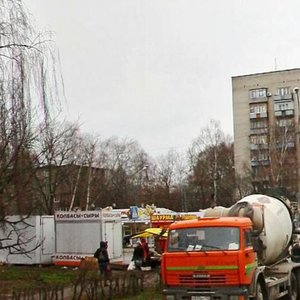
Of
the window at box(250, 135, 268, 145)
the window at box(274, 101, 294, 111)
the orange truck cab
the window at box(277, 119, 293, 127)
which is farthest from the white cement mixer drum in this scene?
the window at box(274, 101, 294, 111)

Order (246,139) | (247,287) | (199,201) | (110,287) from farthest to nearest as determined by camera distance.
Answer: (199,201), (246,139), (110,287), (247,287)

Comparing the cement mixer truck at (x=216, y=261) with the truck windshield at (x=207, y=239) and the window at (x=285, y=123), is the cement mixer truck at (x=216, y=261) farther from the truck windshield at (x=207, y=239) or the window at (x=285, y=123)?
the window at (x=285, y=123)

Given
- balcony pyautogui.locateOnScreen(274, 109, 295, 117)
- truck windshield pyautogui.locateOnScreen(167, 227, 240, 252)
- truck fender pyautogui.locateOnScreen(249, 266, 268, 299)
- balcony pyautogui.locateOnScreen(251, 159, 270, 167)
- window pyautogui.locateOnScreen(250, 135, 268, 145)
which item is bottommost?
truck fender pyautogui.locateOnScreen(249, 266, 268, 299)

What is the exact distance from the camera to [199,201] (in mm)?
85750

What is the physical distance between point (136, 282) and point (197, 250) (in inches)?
201

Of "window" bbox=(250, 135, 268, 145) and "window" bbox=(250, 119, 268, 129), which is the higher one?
"window" bbox=(250, 119, 268, 129)

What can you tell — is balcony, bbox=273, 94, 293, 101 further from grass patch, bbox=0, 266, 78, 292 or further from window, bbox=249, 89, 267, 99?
grass patch, bbox=0, 266, 78, 292

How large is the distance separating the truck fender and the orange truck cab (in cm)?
9

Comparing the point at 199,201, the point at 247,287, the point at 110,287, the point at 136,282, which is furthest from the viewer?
the point at 199,201

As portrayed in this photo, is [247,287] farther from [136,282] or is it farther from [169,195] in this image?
[169,195]

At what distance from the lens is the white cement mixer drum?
15.5 meters

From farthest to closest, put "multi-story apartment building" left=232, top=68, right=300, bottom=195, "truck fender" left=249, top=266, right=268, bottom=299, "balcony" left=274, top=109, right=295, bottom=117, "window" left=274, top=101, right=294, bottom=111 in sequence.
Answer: "window" left=274, top=101, right=294, bottom=111, "balcony" left=274, top=109, right=295, bottom=117, "multi-story apartment building" left=232, top=68, right=300, bottom=195, "truck fender" left=249, top=266, right=268, bottom=299

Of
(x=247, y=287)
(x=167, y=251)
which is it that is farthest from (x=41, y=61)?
(x=247, y=287)

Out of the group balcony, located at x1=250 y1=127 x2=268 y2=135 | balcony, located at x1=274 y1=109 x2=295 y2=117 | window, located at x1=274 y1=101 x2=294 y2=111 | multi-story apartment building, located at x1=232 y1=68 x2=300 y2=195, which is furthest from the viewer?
window, located at x1=274 y1=101 x2=294 y2=111
